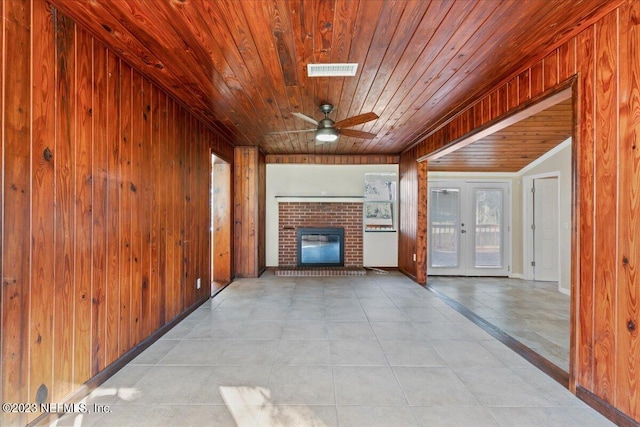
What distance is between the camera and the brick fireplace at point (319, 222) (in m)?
6.13

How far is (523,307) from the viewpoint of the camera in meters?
3.81

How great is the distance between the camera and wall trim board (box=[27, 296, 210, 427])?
165cm

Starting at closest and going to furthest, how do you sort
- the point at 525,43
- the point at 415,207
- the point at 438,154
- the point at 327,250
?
the point at 525,43 → the point at 438,154 → the point at 415,207 → the point at 327,250

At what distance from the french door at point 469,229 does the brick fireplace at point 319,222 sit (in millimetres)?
1537

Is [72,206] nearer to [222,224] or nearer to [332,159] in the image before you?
[222,224]

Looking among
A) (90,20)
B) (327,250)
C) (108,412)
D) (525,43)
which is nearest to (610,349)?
(525,43)

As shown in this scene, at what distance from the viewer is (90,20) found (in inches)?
70.4

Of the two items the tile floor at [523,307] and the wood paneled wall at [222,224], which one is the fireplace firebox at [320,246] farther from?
the tile floor at [523,307]

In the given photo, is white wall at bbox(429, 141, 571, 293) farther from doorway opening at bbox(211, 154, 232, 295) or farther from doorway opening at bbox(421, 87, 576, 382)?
doorway opening at bbox(211, 154, 232, 295)

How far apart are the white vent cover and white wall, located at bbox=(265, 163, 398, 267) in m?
3.76

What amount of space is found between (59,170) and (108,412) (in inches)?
60.0

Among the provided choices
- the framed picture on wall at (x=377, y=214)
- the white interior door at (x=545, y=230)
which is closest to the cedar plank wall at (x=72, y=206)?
the framed picture on wall at (x=377, y=214)

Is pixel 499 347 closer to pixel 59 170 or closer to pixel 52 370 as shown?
pixel 52 370

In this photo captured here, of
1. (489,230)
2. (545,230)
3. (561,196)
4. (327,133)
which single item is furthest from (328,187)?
(545,230)
